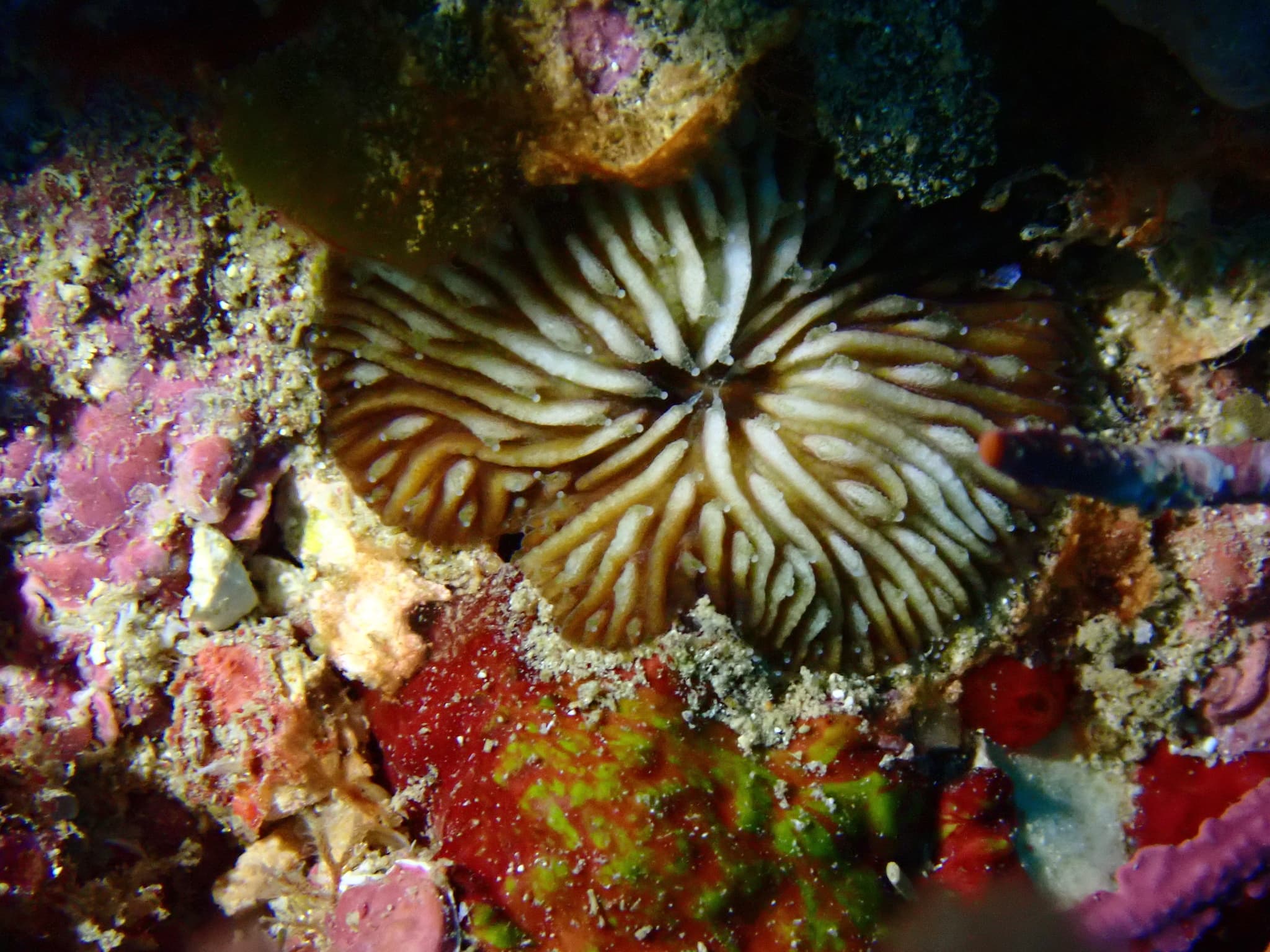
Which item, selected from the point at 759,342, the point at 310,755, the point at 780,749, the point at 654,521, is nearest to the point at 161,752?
the point at 310,755

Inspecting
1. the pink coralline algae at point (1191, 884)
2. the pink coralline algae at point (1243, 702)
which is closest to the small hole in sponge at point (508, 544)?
the pink coralline algae at point (1191, 884)

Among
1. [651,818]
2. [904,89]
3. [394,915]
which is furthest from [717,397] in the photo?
[394,915]

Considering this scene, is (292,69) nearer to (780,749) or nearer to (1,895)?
(780,749)

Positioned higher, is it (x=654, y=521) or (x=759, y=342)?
(x=759, y=342)

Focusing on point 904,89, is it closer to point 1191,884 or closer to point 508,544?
point 508,544

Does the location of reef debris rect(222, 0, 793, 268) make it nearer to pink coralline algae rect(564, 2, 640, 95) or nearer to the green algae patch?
pink coralline algae rect(564, 2, 640, 95)

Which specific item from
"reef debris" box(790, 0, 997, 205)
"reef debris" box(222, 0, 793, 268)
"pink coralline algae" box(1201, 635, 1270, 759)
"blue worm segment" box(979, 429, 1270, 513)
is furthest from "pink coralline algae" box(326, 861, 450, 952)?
"pink coralline algae" box(1201, 635, 1270, 759)

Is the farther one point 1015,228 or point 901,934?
point 1015,228

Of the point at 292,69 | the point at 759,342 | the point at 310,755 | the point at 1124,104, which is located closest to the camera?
the point at 292,69
